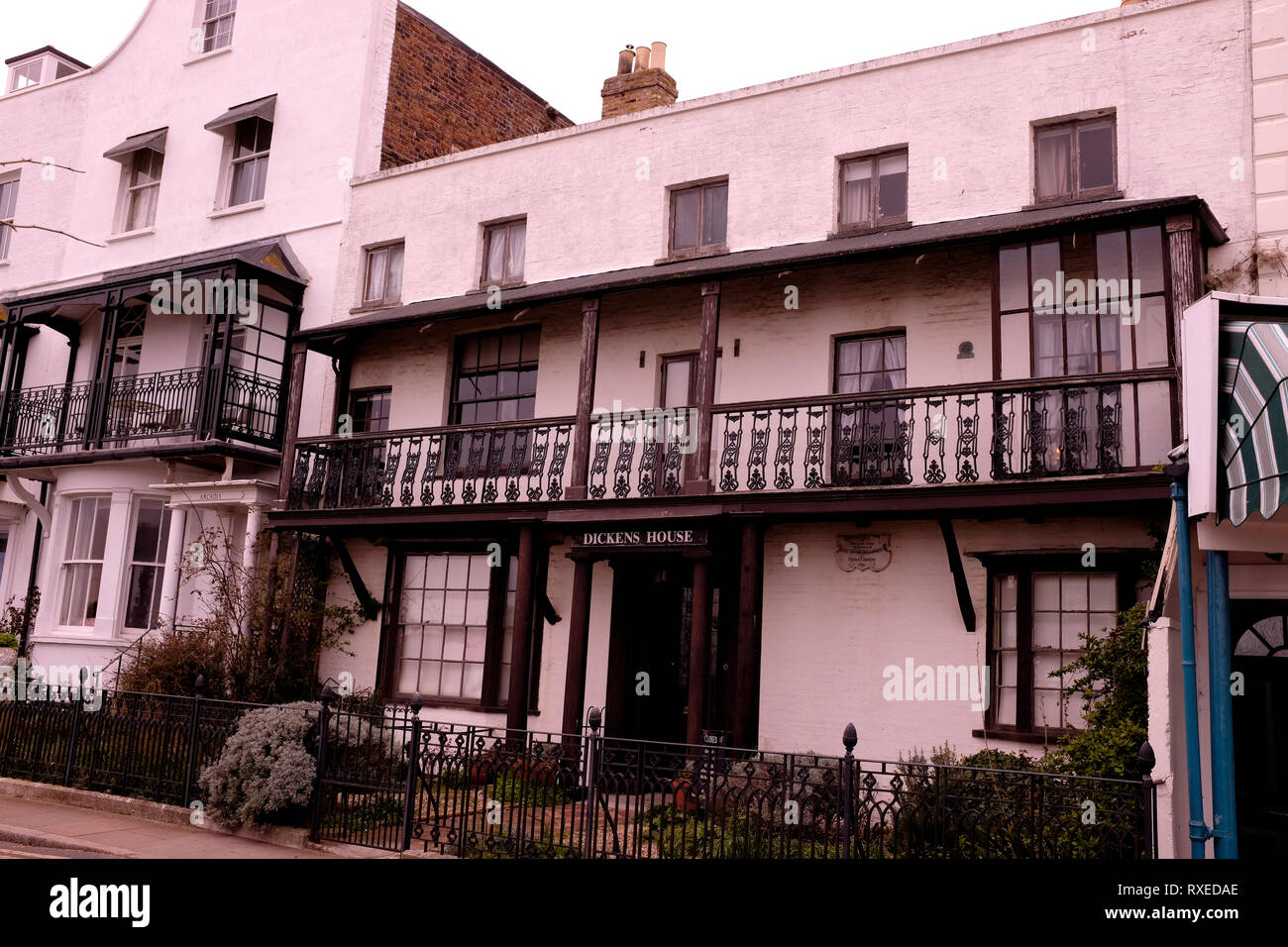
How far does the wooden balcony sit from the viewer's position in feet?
33.6

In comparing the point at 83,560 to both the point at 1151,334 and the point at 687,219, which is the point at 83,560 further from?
the point at 1151,334

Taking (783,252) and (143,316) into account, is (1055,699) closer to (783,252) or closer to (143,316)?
(783,252)

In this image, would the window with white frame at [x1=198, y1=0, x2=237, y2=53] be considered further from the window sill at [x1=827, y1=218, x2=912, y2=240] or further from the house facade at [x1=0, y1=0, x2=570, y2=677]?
the window sill at [x1=827, y1=218, x2=912, y2=240]

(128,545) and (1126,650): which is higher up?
(128,545)

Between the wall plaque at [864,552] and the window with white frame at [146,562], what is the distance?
37.2ft

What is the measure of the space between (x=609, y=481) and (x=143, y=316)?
35.5 ft

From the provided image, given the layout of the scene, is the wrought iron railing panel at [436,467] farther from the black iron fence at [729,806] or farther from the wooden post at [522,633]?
the black iron fence at [729,806]

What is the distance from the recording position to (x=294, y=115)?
61.5 feet

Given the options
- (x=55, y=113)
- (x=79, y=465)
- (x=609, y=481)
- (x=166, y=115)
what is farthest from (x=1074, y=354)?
(x=55, y=113)

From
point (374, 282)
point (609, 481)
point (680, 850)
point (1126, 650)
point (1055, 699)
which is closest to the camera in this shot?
point (680, 850)

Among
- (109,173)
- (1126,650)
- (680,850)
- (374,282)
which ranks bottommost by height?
(680,850)

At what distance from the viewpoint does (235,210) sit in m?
19.0

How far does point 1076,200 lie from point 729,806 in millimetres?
7483

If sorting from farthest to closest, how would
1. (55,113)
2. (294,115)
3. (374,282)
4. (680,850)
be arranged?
1. (55,113)
2. (294,115)
3. (374,282)
4. (680,850)
